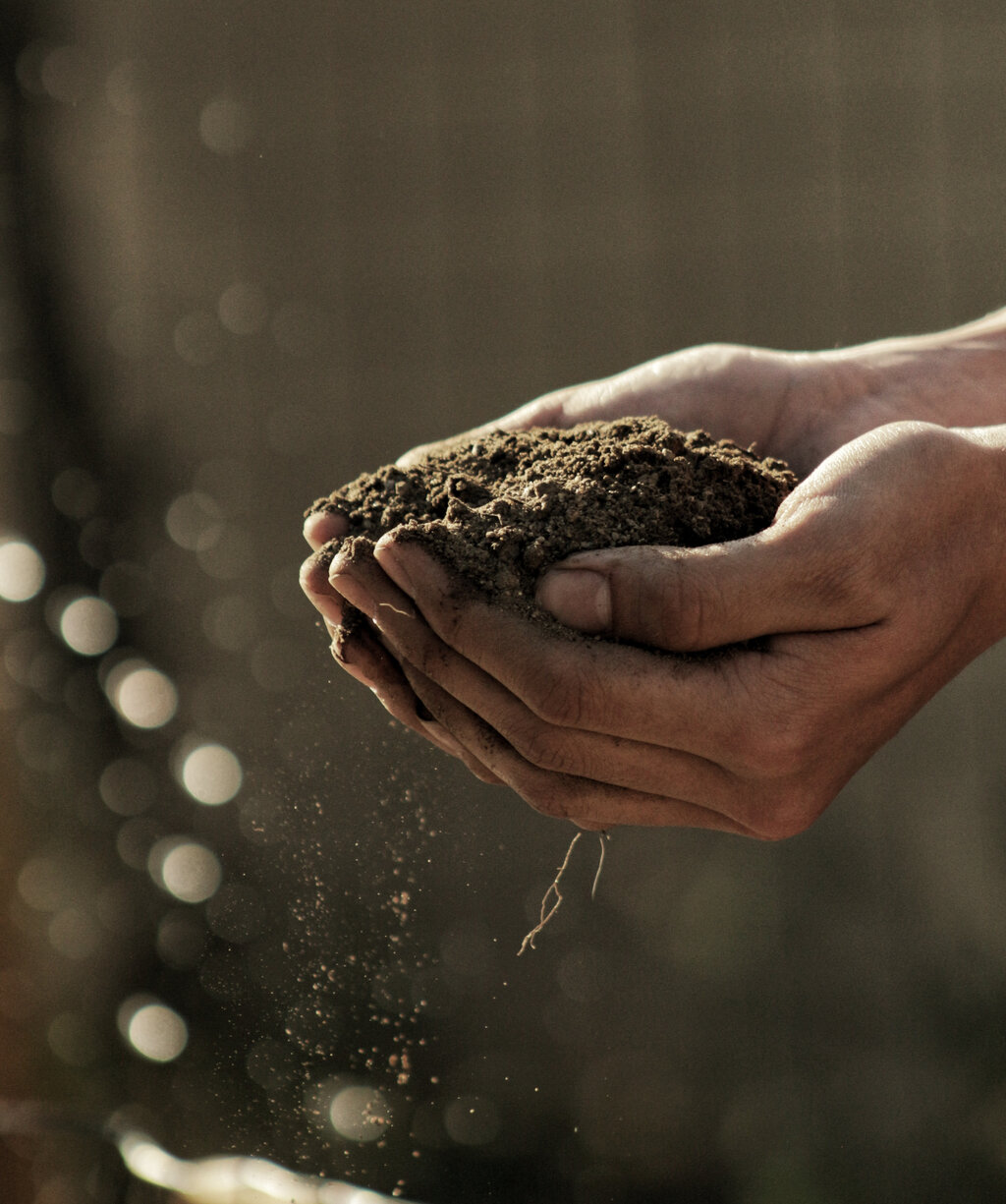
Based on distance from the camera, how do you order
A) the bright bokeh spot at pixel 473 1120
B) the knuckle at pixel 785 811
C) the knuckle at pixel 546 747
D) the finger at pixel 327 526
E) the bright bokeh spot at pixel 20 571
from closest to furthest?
1. the knuckle at pixel 546 747
2. the knuckle at pixel 785 811
3. the finger at pixel 327 526
4. the bright bokeh spot at pixel 473 1120
5. the bright bokeh spot at pixel 20 571

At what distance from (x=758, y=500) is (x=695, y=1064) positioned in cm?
246

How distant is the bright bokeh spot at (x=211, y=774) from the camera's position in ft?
11.9

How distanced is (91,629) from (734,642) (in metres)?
3.17

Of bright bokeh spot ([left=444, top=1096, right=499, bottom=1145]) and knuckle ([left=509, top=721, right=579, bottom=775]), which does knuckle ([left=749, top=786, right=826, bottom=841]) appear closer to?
knuckle ([left=509, top=721, right=579, bottom=775])

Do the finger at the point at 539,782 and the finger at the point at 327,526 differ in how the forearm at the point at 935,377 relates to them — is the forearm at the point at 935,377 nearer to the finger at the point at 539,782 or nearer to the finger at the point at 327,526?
the finger at the point at 539,782

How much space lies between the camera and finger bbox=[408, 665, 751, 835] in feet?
4.76

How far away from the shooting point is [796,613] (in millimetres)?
1331

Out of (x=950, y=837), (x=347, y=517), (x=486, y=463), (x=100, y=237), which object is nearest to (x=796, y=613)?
(x=486, y=463)

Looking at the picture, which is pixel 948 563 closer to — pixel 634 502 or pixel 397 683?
pixel 634 502

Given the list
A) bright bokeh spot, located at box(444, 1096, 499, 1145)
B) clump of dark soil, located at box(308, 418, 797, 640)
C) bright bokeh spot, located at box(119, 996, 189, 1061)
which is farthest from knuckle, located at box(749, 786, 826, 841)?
bright bokeh spot, located at box(119, 996, 189, 1061)

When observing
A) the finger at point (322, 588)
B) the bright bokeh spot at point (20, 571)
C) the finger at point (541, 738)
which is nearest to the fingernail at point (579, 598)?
the finger at point (541, 738)

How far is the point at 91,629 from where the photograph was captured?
152 inches

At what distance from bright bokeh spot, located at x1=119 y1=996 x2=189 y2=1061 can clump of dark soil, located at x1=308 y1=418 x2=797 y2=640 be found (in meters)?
2.79

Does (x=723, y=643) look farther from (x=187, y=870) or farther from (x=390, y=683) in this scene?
(x=187, y=870)
